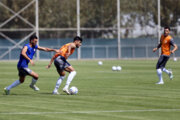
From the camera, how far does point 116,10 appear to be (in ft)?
234

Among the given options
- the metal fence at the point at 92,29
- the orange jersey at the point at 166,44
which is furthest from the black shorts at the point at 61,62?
the metal fence at the point at 92,29

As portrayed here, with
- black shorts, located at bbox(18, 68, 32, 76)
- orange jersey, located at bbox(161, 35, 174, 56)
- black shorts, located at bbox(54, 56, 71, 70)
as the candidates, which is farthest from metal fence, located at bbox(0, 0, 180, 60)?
black shorts, located at bbox(18, 68, 32, 76)

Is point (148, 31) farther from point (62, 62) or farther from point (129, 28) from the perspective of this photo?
point (62, 62)

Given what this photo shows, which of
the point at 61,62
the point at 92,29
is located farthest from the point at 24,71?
the point at 92,29

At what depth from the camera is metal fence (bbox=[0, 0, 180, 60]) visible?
6806cm

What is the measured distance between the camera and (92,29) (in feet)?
229

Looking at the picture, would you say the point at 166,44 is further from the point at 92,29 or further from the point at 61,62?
the point at 92,29

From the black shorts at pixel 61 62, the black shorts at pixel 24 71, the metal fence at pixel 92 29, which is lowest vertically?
the metal fence at pixel 92 29

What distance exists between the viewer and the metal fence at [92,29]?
6806 cm

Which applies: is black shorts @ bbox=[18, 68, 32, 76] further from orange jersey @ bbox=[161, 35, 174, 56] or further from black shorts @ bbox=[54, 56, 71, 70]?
orange jersey @ bbox=[161, 35, 174, 56]

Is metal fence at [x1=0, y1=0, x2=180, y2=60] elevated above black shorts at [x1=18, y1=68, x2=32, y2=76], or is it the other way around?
black shorts at [x1=18, y1=68, x2=32, y2=76]

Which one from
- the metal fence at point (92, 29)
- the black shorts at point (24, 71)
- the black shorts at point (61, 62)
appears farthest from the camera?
the metal fence at point (92, 29)

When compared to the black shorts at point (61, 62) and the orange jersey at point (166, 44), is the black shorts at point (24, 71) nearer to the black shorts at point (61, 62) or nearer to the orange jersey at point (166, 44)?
the black shorts at point (61, 62)

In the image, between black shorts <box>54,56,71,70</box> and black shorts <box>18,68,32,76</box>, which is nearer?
black shorts <box>18,68,32,76</box>
